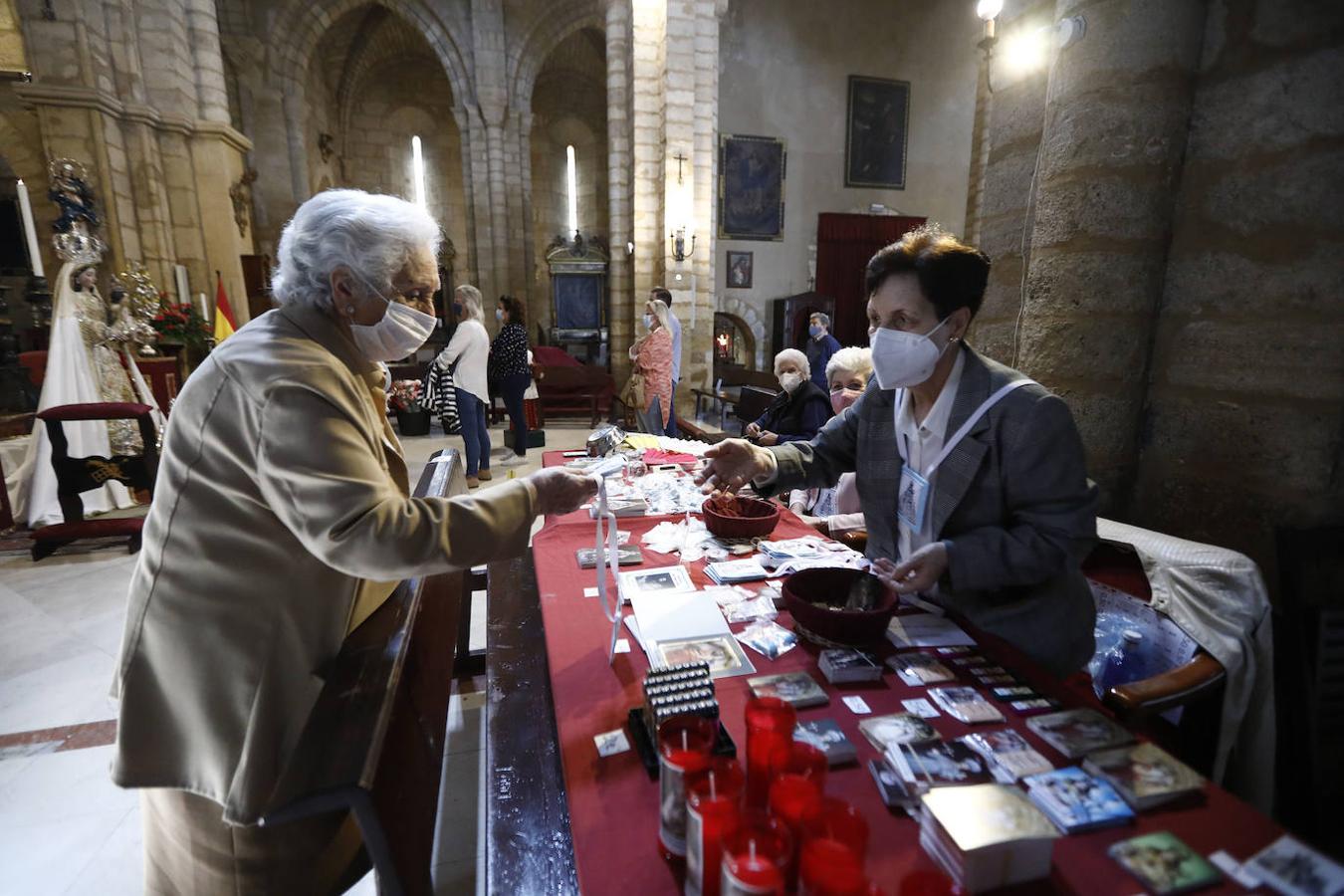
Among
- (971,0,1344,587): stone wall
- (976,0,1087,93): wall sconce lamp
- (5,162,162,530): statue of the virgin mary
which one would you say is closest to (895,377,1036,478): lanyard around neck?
(971,0,1344,587): stone wall

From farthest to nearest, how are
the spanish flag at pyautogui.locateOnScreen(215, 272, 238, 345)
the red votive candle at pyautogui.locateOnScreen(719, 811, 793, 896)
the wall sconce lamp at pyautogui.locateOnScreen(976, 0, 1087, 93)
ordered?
1. the spanish flag at pyautogui.locateOnScreen(215, 272, 238, 345)
2. the wall sconce lamp at pyautogui.locateOnScreen(976, 0, 1087, 93)
3. the red votive candle at pyautogui.locateOnScreen(719, 811, 793, 896)

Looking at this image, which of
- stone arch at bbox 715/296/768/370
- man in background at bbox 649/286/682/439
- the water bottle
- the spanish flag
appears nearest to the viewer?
the water bottle

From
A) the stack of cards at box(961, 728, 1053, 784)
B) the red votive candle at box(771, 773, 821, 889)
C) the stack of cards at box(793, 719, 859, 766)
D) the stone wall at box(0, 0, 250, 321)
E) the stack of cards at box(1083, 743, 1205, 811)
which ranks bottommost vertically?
the stack of cards at box(961, 728, 1053, 784)

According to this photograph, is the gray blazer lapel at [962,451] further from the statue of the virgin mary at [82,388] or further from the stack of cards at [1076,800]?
the statue of the virgin mary at [82,388]

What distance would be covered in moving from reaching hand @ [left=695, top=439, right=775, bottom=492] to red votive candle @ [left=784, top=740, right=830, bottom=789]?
1.16 metres

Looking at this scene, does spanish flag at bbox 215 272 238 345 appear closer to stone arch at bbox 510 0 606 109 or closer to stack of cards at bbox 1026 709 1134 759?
stack of cards at bbox 1026 709 1134 759

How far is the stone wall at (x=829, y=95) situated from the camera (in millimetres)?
13078

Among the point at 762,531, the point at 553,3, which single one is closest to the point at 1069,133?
the point at 762,531

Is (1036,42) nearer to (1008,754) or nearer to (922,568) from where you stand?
(922,568)

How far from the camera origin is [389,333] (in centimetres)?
158

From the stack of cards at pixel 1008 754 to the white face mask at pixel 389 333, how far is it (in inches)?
59.8

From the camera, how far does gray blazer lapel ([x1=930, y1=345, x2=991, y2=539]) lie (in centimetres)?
163

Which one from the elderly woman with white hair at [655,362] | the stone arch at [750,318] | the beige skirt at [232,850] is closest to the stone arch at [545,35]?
the stone arch at [750,318]

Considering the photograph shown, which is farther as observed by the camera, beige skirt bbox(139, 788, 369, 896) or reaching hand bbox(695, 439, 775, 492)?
reaching hand bbox(695, 439, 775, 492)
